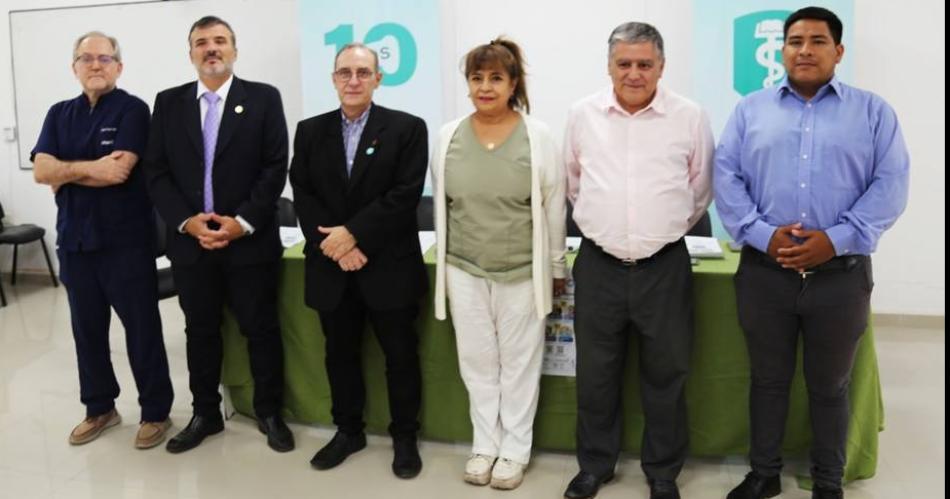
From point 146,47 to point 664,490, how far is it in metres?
4.80

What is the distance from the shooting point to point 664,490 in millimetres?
2689

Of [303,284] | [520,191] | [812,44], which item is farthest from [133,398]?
[812,44]

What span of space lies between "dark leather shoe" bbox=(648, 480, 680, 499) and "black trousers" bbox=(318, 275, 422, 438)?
915 millimetres

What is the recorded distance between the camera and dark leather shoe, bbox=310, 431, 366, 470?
3.00 meters

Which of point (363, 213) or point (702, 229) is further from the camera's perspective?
point (702, 229)

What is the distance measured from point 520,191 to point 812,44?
990mm

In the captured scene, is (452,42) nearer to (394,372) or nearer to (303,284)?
(303,284)

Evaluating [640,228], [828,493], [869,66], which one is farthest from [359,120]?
[869,66]

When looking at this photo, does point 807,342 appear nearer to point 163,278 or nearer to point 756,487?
point 756,487

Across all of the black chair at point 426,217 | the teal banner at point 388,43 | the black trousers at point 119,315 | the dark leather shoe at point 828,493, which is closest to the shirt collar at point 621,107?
the dark leather shoe at point 828,493

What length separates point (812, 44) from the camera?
7.61ft

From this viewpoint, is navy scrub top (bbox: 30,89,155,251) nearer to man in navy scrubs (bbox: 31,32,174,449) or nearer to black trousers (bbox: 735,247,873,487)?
man in navy scrubs (bbox: 31,32,174,449)

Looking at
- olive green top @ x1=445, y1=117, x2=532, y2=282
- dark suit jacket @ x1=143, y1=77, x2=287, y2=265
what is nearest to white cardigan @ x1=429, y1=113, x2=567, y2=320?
olive green top @ x1=445, y1=117, x2=532, y2=282

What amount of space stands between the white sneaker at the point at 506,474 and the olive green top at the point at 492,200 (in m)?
0.71
